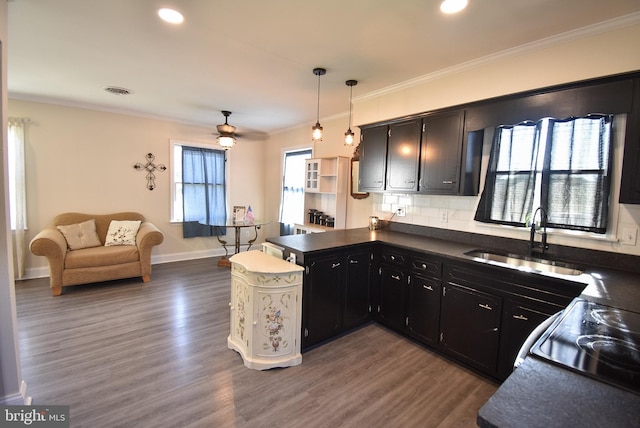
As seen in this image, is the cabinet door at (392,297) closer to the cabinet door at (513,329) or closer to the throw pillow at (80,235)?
the cabinet door at (513,329)

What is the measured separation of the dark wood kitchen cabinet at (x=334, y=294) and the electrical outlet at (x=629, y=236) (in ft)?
6.34

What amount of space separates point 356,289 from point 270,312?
99 cm

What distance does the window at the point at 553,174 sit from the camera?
213 cm

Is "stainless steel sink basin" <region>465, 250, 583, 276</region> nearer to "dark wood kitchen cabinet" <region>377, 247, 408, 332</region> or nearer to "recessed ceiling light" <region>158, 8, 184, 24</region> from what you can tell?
"dark wood kitchen cabinet" <region>377, 247, 408, 332</region>

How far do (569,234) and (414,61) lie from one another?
1.94 meters

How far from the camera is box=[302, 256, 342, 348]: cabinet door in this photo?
2570mm

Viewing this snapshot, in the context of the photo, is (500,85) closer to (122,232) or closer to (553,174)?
(553,174)

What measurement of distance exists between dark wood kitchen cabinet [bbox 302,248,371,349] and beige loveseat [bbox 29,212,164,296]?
9.77 ft

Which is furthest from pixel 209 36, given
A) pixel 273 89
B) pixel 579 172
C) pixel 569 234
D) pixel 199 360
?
pixel 569 234

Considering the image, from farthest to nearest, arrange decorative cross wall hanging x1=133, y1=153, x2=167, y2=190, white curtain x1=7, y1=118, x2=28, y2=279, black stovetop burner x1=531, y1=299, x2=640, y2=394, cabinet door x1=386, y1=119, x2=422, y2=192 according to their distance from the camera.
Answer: decorative cross wall hanging x1=133, y1=153, x2=167, y2=190 < white curtain x1=7, y1=118, x2=28, y2=279 < cabinet door x1=386, y1=119, x2=422, y2=192 < black stovetop burner x1=531, y1=299, x2=640, y2=394

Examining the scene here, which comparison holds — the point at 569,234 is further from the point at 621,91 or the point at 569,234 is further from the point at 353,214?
the point at 353,214

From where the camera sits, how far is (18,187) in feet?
13.5

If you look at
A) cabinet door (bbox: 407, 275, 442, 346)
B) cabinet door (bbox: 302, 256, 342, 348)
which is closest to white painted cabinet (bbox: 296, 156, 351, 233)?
cabinet door (bbox: 302, 256, 342, 348)

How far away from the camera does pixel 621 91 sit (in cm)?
193
